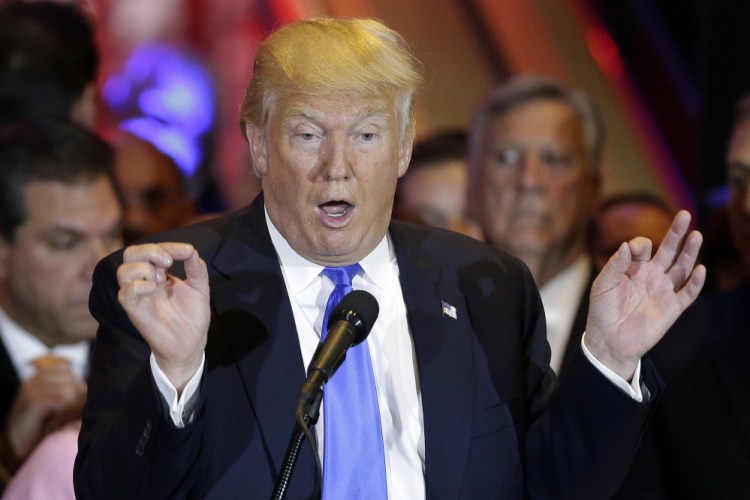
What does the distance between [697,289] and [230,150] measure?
3990 mm

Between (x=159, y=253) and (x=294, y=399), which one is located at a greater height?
(x=159, y=253)

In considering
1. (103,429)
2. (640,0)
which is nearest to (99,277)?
(103,429)

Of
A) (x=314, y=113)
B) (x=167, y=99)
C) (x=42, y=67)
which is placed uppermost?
(x=42, y=67)

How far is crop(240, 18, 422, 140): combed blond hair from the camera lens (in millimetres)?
2180

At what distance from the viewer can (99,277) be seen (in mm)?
2186

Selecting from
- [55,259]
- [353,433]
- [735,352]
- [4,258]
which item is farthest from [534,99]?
[353,433]

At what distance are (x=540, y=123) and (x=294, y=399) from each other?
221cm

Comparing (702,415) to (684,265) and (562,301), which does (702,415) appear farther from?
(562,301)

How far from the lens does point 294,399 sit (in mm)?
2119

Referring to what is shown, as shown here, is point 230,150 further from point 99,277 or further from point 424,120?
point 99,277

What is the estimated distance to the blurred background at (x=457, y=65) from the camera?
5758 mm

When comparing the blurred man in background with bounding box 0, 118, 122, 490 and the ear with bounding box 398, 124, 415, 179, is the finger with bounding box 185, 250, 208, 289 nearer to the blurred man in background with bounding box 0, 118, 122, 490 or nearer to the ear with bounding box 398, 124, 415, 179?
the ear with bounding box 398, 124, 415, 179

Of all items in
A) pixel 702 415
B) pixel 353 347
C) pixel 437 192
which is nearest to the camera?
pixel 353 347

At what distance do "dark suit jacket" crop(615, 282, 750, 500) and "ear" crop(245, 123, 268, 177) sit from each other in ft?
3.81
